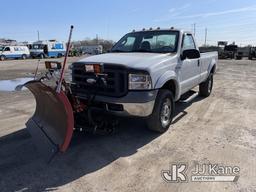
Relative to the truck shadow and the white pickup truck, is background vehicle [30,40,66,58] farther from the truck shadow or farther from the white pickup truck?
the truck shadow

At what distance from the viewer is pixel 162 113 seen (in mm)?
5434

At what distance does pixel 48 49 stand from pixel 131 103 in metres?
44.0

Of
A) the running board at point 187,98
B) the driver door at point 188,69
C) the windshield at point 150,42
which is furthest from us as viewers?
the running board at point 187,98

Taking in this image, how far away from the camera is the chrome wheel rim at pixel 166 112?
545 cm

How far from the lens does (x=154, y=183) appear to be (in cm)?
369

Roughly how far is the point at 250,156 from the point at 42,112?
3639mm

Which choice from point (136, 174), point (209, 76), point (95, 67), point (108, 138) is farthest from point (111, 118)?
point (209, 76)

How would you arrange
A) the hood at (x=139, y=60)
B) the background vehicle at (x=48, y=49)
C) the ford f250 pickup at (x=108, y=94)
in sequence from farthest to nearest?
1. the background vehicle at (x=48, y=49)
2. the hood at (x=139, y=60)
3. the ford f250 pickup at (x=108, y=94)

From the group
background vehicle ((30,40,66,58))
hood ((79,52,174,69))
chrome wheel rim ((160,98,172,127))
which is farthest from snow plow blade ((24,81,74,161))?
background vehicle ((30,40,66,58))

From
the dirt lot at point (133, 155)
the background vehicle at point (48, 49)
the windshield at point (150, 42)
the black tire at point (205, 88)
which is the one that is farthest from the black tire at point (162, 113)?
the background vehicle at point (48, 49)

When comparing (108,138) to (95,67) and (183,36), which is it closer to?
(95,67)

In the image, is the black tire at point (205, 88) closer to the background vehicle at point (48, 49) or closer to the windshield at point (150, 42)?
the windshield at point (150, 42)

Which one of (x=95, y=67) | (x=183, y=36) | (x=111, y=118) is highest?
(x=183, y=36)

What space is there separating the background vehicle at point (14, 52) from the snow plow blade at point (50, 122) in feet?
129
